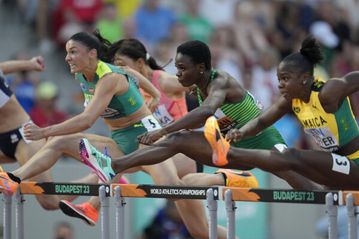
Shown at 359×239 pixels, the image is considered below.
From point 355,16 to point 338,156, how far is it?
10777mm

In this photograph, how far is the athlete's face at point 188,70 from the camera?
10477 millimetres

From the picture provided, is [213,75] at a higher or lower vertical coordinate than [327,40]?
lower

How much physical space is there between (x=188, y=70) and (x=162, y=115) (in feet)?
6.40

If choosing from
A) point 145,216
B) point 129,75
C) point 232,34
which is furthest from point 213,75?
point 232,34

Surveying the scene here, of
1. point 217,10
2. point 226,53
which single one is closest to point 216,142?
point 226,53

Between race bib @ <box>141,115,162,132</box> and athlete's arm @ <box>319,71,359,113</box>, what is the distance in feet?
6.77

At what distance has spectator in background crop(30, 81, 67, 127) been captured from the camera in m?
15.9

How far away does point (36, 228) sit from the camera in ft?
50.2

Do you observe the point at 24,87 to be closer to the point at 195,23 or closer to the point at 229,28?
the point at 195,23

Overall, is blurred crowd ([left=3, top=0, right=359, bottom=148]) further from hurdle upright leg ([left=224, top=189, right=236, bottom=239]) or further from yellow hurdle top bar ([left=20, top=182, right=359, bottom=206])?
hurdle upright leg ([left=224, top=189, right=236, bottom=239])

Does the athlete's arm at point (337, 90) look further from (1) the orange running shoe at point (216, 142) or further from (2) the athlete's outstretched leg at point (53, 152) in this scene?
(2) the athlete's outstretched leg at point (53, 152)

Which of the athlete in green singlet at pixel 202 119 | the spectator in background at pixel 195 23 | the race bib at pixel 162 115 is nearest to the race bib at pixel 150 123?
the athlete in green singlet at pixel 202 119

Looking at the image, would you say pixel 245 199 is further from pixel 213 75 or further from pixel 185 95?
pixel 185 95

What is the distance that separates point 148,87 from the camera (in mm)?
11742
